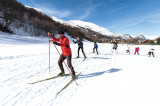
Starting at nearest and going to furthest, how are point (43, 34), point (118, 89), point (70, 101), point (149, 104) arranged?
point (149, 104) < point (70, 101) < point (118, 89) < point (43, 34)

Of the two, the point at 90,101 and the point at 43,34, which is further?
the point at 43,34

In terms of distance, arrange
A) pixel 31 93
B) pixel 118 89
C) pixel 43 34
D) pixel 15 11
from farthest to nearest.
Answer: pixel 43 34, pixel 15 11, pixel 118 89, pixel 31 93

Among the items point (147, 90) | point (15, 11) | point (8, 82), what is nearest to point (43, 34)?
point (15, 11)

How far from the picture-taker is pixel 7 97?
103 inches

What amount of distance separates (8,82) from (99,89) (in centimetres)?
364

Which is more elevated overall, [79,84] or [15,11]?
[15,11]

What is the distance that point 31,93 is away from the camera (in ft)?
9.36

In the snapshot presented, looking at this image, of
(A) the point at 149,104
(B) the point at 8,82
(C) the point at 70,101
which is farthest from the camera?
(B) the point at 8,82

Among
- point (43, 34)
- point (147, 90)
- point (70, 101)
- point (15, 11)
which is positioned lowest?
point (70, 101)

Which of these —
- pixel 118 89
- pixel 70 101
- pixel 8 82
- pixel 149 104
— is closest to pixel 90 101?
pixel 70 101

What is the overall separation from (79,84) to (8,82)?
2.89 metres

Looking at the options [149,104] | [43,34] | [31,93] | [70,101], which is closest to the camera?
[149,104]

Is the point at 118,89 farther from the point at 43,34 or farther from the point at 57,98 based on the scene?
the point at 43,34

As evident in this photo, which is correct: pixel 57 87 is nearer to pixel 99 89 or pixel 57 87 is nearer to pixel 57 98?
pixel 57 98
